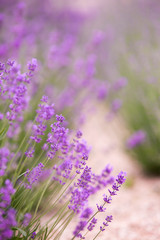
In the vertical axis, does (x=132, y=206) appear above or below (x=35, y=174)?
above

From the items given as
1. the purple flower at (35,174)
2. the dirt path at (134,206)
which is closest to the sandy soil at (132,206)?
the dirt path at (134,206)

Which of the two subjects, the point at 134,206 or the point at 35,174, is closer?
the point at 35,174

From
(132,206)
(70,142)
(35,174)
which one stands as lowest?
(35,174)

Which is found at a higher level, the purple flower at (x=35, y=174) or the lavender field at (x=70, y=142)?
the lavender field at (x=70, y=142)

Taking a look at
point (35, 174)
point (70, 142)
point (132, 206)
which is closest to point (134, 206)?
point (132, 206)

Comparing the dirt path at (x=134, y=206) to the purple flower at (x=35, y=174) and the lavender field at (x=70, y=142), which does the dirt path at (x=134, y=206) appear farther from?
the purple flower at (x=35, y=174)

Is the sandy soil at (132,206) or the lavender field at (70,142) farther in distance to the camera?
the sandy soil at (132,206)

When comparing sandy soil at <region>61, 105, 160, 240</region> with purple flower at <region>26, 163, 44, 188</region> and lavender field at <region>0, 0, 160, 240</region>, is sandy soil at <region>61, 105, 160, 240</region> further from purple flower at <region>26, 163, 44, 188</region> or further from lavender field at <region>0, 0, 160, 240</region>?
purple flower at <region>26, 163, 44, 188</region>

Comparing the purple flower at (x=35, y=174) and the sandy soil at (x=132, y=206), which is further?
the sandy soil at (x=132, y=206)

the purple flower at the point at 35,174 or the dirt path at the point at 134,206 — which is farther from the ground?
the dirt path at the point at 134,206

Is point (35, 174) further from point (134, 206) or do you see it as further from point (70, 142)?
point (134, 206)
